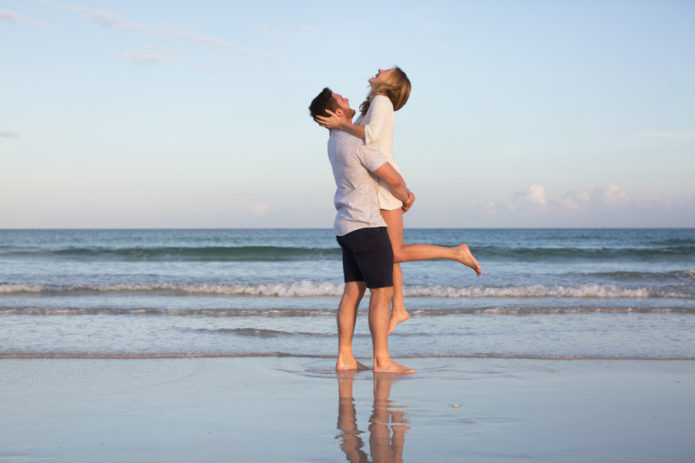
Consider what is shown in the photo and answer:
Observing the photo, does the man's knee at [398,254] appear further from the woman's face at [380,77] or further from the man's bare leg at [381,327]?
the woman's face at [380,77]

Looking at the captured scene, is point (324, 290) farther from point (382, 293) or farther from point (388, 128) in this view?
point (388, 128)

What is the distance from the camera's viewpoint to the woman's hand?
374cm

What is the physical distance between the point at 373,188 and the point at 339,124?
420 mm

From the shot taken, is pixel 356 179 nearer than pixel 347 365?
Yes

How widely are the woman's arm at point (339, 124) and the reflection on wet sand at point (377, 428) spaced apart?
1415 mm

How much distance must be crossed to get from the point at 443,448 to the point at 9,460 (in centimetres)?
152

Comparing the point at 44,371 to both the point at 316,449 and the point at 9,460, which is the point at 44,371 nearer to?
the point at 9,460

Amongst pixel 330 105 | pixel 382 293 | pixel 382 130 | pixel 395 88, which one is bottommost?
pixel 382 293

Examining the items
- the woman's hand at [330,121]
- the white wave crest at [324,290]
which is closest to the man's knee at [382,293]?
the woman's hand at [330,121]

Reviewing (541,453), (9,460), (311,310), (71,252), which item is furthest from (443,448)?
(71,252)

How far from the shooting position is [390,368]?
154 inches

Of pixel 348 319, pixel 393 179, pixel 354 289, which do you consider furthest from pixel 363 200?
pixel 348 319

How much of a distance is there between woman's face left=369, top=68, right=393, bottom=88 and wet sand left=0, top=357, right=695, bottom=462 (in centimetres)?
172

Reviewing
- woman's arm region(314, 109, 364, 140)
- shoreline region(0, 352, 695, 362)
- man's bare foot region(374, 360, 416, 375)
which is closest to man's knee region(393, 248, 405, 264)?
man's bare foot region(374, 360, 416, 375)
